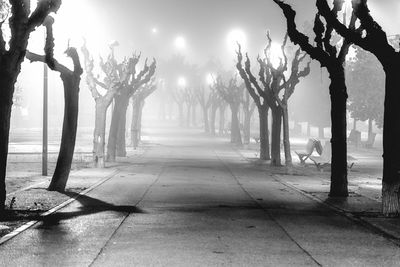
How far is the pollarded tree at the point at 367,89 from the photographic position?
1828 inches

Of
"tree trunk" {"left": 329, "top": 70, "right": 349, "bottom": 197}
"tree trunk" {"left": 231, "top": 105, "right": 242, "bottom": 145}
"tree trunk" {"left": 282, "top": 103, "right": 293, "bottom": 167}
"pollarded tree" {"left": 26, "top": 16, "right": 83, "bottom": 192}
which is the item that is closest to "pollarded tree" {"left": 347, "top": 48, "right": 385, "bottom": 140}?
"tree trunk" {"left": 231, "top": 105, "right": 242, "bottom": 145}

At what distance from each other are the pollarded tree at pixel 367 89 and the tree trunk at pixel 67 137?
34959 millimetres

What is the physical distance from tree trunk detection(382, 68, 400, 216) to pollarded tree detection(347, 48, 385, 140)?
35.4 meters

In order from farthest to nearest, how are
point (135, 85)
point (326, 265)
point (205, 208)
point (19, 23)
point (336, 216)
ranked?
point (135, 85) → point (205, 208) → point (336, 216) → point (19, 23) → point (326, 265)

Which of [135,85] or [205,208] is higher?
[135,85]

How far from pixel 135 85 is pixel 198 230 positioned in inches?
Answer: 852

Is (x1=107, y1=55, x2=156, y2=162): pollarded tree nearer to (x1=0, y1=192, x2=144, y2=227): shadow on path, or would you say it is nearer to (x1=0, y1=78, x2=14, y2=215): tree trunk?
(x1=0, y1=192, x2=144, y2=227): shadow on path

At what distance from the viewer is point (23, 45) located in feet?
37.7

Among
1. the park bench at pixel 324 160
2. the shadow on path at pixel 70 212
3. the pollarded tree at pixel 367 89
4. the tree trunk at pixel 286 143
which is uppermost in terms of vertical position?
the pollarded tree at pixel 367 89

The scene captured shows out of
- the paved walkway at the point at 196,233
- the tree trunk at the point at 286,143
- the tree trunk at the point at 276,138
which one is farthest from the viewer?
the tree trunk at the point at 276,138

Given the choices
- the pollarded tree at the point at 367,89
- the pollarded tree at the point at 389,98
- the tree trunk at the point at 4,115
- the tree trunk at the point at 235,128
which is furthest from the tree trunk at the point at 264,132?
the pollarded tree at the point at 367,89

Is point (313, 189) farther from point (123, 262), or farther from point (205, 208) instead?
point (123, 262)

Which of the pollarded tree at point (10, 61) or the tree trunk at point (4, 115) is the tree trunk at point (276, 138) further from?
the tree trunk at point (4, 115)

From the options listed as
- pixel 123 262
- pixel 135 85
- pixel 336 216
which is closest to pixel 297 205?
pixel 336 216
